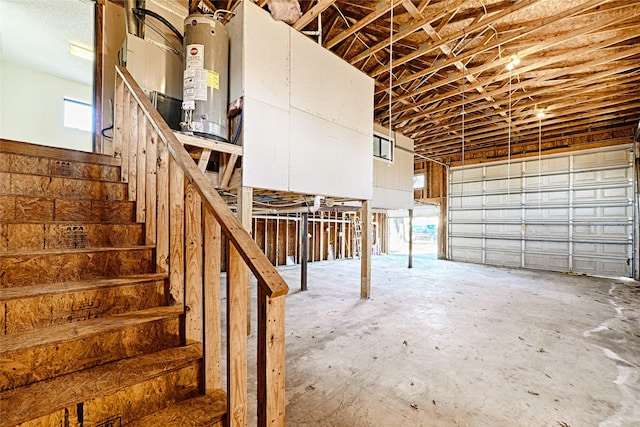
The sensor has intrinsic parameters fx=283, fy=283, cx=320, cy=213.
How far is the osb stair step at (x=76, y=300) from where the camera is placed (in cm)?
132

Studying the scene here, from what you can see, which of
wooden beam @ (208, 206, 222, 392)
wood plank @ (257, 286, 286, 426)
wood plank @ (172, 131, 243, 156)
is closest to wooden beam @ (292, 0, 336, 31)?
wood plank @ (172, 131, 243, 156)

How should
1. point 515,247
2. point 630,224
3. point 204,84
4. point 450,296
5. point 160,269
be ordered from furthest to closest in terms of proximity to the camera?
point 515,247
point 630,224
point 450,296
point 204,84
point 160,269

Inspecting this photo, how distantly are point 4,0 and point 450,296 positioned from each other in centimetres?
785

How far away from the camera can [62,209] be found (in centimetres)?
194

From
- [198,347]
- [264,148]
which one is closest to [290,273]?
[264,148]

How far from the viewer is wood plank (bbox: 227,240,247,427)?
120 centimetres

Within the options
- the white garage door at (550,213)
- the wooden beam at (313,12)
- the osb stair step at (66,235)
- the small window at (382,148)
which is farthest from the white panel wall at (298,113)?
the white garage door at (550,213)

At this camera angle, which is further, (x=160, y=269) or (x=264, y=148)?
(x=264, y=148)

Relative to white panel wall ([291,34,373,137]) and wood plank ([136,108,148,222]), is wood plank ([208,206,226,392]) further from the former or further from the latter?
white panel wall ([291,34,373,137])

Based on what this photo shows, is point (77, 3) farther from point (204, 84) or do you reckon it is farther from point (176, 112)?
point (204, 84)

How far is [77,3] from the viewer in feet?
11.9

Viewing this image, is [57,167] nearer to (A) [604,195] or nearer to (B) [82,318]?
(B) [82,318]

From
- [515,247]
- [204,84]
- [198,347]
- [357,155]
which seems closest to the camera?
[198,347]

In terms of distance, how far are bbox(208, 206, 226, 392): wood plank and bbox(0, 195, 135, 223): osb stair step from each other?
122cm
